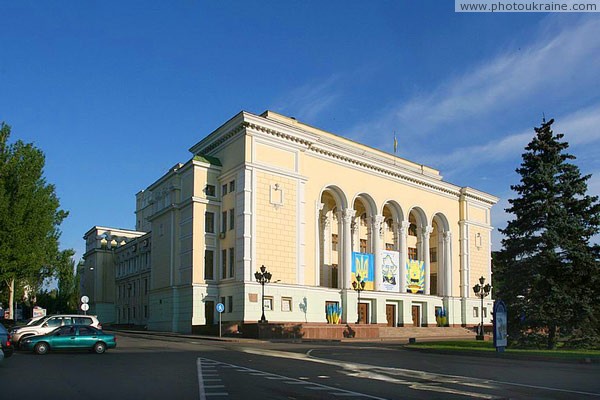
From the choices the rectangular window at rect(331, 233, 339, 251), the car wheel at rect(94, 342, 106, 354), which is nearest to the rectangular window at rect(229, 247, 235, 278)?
the rectangular window at rect(331, 233, 339, 251)

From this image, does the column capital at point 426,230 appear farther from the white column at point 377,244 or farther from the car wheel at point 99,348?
the car wheel at point 99,348

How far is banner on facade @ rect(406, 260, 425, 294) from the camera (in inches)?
2505

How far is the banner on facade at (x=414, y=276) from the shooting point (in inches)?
2505

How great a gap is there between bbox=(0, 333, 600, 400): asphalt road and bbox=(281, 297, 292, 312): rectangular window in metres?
25.9

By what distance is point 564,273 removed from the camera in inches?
1189

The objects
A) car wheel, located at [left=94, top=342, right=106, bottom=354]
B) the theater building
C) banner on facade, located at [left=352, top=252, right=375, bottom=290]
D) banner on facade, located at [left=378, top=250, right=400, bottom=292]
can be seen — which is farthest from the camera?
banner on facade, located at [left=378, top=250, right=400, bottom=292]

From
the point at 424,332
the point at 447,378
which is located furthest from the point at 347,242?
the point at 447,378

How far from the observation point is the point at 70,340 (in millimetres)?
25625

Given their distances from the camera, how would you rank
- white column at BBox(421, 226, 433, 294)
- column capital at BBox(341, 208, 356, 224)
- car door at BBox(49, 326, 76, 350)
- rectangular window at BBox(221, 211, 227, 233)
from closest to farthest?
car door at BBox(49, 326, 76, 350), rectangular window at BBox(221, 211, 227, 233), column capital at BBox(341, 208, 356, 224), white column at BBox(421, 226, 433, 294)

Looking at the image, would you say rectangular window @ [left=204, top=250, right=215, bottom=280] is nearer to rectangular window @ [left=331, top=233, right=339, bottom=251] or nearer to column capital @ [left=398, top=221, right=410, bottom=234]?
rectangular window @ [left=331, top=233, right=339, bottom=251]

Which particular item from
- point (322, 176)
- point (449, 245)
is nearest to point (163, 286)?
point (322, 176)

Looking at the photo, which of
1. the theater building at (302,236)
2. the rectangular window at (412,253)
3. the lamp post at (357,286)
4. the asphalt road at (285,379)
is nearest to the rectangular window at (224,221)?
the theater building at (302,236)

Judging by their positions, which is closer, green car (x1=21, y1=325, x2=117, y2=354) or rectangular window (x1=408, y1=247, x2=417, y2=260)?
green car (x1=21, y1=325, x2=117, y2=354)

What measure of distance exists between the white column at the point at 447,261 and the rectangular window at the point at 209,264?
28899 millimetres
